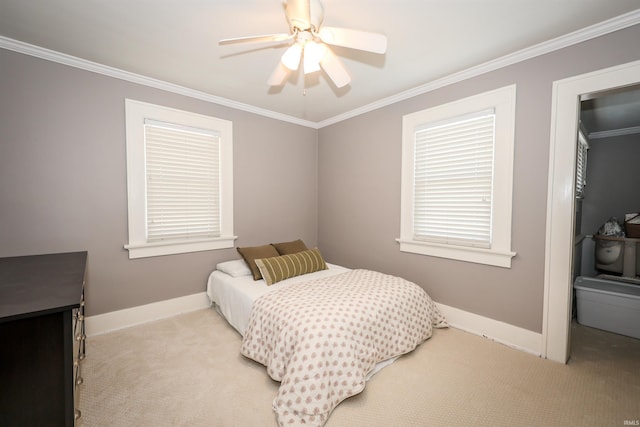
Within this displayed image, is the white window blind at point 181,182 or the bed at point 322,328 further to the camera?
the white window blind at point 181,182

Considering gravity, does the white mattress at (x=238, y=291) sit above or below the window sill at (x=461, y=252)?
below

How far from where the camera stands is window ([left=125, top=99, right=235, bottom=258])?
267cm

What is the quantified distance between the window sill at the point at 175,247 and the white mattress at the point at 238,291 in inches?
13.1

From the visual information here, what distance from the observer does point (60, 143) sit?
91.3 inches

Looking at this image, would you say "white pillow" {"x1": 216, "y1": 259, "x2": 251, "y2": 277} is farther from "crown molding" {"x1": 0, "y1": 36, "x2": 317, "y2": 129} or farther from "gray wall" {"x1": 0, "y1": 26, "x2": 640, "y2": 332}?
"crown molding" {"x1": 0, "y1": 36, "x2": 317, "y2": 129}

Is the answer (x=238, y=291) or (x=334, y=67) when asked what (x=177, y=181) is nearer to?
(x=238, y=291)

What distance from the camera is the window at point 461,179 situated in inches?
92.4

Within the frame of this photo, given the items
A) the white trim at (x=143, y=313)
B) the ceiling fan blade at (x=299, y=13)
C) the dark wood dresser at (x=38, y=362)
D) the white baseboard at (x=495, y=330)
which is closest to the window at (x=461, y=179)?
the white baseboard at (x=495, y=330)

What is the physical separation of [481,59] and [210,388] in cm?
339

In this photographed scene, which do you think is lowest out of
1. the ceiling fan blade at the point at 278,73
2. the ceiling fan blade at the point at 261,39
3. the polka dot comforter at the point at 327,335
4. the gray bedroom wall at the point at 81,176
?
the polka dot comforter at the point at 327,335

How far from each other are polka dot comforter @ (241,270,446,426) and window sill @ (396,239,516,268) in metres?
0.55

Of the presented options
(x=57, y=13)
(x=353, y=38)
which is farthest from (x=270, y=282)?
(x=57, y=13)

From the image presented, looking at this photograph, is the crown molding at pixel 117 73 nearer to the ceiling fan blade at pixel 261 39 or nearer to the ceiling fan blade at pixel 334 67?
the ceiling fan blade at pixel 261 39

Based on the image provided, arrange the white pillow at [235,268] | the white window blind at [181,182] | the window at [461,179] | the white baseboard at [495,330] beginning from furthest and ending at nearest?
the white pillow at [235,268] → the white window blind at [181,182] → the window at [461,179] → the white baseboard at [495,330]
